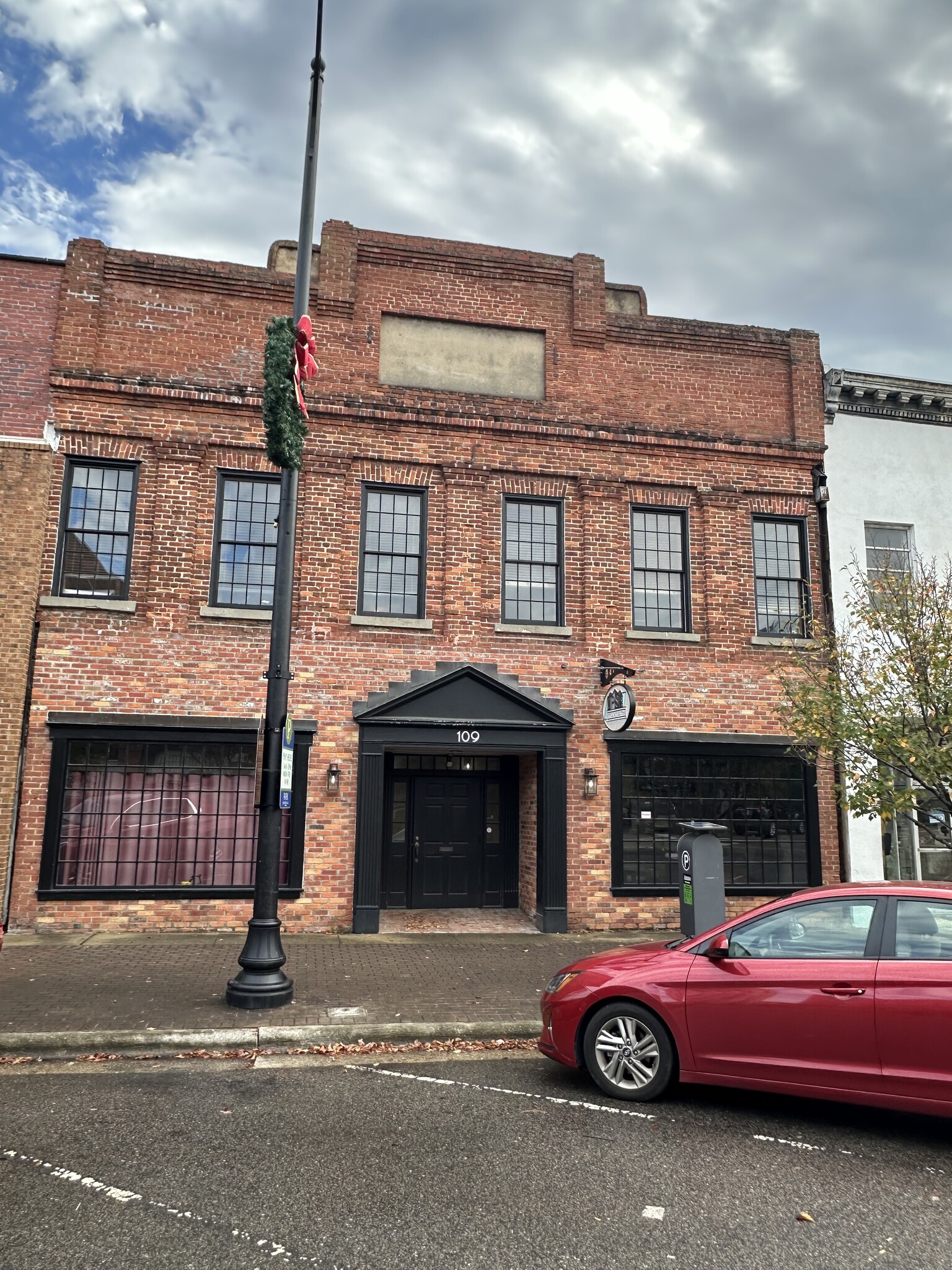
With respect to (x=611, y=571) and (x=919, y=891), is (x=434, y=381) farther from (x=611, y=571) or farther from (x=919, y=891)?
(x=919, y=891)

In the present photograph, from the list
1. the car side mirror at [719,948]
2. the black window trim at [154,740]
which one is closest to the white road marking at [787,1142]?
the car side mirror at [719,948]

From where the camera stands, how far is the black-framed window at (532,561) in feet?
43.6

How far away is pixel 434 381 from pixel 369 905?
778cm

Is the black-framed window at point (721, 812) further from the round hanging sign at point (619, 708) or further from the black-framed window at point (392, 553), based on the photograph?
the black-framed window at point (392, 553)

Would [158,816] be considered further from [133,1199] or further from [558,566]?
[133,1199]

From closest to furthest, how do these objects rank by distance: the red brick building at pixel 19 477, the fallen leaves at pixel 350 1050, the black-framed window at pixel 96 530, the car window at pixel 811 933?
the car window at pixel 811 933
the fallen leaves at pixel 350 1050
the red brick building at pixel 19 477
the black-framed window at pixel 96 530

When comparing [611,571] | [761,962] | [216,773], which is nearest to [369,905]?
[216,773]

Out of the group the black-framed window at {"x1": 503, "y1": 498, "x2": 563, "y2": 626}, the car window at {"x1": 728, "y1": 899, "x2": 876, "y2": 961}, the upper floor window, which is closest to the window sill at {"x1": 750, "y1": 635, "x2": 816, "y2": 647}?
the upper floor window

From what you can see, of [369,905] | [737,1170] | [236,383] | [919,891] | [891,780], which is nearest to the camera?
[737,1170]

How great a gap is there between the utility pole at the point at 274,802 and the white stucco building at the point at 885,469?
9230 millimetres

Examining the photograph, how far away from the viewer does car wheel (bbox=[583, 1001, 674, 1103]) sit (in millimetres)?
5801

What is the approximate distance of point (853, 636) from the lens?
13180 millimetres

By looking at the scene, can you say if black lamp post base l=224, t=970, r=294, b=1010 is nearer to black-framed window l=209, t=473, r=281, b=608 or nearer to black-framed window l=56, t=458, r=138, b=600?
black-framed window l=209, t=473, r=281, b=608

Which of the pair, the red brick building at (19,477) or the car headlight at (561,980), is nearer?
the car headlight at (561,980)
